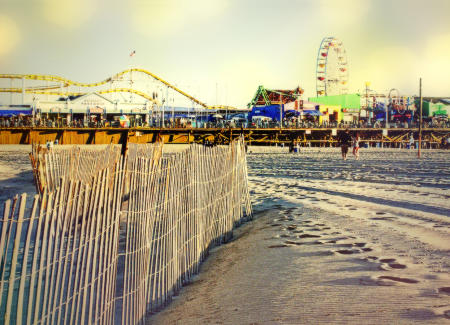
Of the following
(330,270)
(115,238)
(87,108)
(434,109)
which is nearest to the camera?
(115,238)

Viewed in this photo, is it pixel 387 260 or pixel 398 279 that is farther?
pixel 387 260

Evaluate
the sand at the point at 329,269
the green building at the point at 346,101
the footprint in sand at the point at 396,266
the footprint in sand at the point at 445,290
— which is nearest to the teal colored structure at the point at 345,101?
the green building at the point at 346,101

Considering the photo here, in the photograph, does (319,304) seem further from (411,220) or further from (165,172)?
(411,220)

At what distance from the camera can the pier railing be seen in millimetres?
2875

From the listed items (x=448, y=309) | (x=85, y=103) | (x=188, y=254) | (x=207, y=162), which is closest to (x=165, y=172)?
(x=188, y=254)

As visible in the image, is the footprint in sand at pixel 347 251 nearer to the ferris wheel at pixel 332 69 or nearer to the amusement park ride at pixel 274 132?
the amusement park ride at pixel 274 132

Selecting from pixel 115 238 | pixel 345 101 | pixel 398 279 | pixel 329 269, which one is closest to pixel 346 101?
pixel 345 101

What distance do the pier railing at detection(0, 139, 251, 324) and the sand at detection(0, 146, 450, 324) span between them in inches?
17.4

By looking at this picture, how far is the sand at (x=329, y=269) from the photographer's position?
4.36 m

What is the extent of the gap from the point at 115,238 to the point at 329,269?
9.01ft

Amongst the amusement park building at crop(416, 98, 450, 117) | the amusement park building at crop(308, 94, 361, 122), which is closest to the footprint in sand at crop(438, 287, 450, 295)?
the amusement park building at crop(308, 94, 361, 122)

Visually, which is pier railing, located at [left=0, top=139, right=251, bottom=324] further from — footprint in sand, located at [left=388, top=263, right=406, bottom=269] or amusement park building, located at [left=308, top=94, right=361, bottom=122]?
amusement park building, located at [left=308, top=94, right=361, bottom=122]

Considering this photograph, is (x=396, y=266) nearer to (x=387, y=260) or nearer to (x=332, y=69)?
(x=387, y=260)

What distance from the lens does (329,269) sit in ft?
18.3
